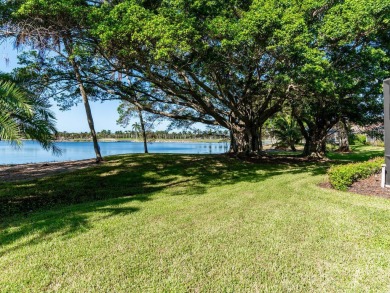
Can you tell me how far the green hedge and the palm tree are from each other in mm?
7802

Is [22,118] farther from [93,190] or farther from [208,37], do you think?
[208,37]

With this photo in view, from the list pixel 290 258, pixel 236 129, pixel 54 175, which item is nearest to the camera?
pixel 290 258

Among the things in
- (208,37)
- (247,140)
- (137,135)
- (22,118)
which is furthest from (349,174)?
(137,135)

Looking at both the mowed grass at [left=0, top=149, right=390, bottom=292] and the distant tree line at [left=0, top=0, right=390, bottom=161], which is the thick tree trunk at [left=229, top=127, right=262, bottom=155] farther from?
the mowed grass at [left=0, top=149, right=390, bottom=292]

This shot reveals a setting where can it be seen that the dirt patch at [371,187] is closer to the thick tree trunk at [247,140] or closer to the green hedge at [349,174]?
the green hedge at [349,174]

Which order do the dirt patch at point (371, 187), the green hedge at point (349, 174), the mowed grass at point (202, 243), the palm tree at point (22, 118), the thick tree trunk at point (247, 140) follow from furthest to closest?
the thick tree trunk at point (247, 140) → the green hedge at point (349, 174) → the dirt patch at point (371, 187) → the palm tree at point (22, 118) → the mowed grass at point (202, 243)

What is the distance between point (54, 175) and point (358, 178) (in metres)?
10.9

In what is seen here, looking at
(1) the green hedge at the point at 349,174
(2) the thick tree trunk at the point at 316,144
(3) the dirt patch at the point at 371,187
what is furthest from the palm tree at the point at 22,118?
(2) the thick tree trunk at the point at 316,144

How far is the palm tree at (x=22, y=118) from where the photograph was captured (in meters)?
5.43

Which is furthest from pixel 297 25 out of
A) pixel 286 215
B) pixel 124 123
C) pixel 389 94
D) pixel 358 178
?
pixel 124 123

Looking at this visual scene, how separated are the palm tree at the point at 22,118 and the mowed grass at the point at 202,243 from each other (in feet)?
5.95

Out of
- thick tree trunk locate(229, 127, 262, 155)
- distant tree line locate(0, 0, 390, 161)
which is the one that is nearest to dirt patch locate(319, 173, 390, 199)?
distant tree line locate(0, 0, 390, 161)

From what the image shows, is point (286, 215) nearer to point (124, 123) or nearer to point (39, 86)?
point (39, 86)

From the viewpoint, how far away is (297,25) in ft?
24.5
